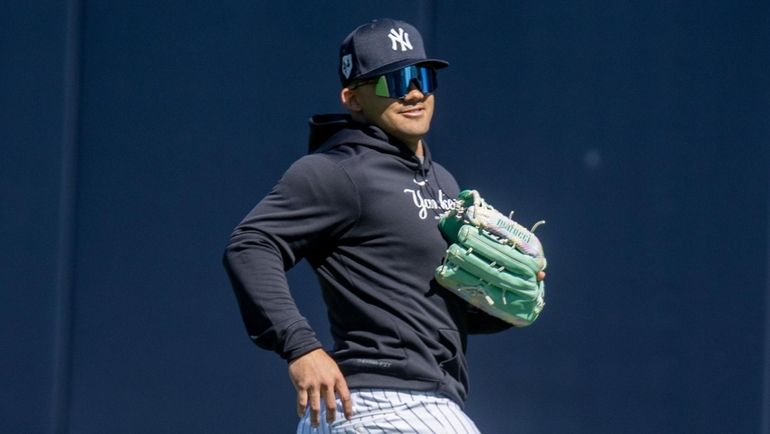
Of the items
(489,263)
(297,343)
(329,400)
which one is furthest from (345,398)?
(489,263)

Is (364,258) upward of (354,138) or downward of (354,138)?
downward

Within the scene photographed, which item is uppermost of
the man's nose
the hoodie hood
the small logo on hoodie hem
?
the man's nose

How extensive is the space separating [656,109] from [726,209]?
1.41 feet

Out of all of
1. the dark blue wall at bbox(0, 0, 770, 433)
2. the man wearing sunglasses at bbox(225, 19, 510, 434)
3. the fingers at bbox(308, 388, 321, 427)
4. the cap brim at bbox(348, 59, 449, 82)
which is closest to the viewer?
the fingers at bbox(308, 388, 321, 427)

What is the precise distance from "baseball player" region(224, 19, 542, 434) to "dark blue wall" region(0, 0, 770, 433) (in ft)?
4.89

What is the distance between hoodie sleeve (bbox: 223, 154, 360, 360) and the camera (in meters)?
3.01

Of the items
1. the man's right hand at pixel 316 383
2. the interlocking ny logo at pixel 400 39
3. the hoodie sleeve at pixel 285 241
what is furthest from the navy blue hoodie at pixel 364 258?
the interlocking ny logo at pixel 400 39

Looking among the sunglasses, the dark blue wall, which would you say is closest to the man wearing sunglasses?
the sunglasses

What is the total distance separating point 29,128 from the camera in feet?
16.1

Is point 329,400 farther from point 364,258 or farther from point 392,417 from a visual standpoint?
point 364,258

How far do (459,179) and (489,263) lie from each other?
1.62 metres

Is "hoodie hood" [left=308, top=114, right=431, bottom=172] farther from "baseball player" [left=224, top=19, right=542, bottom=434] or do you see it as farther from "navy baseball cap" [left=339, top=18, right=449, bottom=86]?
"navy baseball cap" [left=339, top=18, right=449, bottom=86]

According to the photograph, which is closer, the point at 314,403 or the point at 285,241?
the point at 314,403

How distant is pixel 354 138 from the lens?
3.34 m
